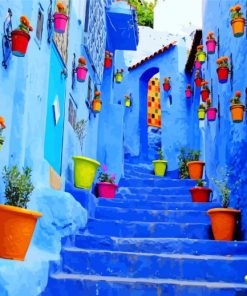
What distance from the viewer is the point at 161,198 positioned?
337 inches

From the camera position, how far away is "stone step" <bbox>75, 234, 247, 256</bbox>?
583 cm

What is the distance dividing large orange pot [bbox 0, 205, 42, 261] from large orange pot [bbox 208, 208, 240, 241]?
3012 millimetres

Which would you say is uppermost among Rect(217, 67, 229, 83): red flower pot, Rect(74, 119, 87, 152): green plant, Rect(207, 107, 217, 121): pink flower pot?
Rect(217, 67, 229, 83): red flower pot

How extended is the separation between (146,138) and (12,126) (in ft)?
33.0

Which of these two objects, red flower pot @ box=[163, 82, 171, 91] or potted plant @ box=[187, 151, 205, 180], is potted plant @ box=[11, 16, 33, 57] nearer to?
potted plant @ box=[187, 151, 205, 180]

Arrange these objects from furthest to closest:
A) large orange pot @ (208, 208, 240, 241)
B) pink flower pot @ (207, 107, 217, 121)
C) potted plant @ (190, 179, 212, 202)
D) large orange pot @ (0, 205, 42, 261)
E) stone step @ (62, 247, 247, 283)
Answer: pink flower pot @ (207, 107, 217, 121) < potted plant @ (190, 179, 212, 202) < large orange pot @ (208, 208, 240, 241) < stone step @ (62, 247, 247, 283) < large orange pot @ (0, 205, 42, 261)

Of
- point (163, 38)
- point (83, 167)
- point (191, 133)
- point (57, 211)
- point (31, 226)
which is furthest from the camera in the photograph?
point (163, 38)

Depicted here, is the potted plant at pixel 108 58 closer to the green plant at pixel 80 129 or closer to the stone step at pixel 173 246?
the green plant at pixel 80 129

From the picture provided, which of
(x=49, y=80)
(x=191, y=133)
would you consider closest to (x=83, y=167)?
(x=49, y=80)

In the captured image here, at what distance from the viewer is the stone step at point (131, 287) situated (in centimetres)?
464

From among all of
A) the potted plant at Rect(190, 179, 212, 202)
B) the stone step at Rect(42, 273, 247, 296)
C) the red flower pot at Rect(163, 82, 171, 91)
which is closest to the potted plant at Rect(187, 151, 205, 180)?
the potted plant at Rect(190, 179, 212, 202)

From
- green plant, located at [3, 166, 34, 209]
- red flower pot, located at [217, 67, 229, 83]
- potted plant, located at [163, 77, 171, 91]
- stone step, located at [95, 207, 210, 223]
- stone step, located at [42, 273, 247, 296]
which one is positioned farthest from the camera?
potted plant, located at [163, 77, 171, 91]

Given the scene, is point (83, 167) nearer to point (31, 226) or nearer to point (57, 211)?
point (57, 211)

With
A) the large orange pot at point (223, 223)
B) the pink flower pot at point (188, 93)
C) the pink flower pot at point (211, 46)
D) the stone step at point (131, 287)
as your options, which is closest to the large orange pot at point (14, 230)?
the stone step at point (131, 287)
